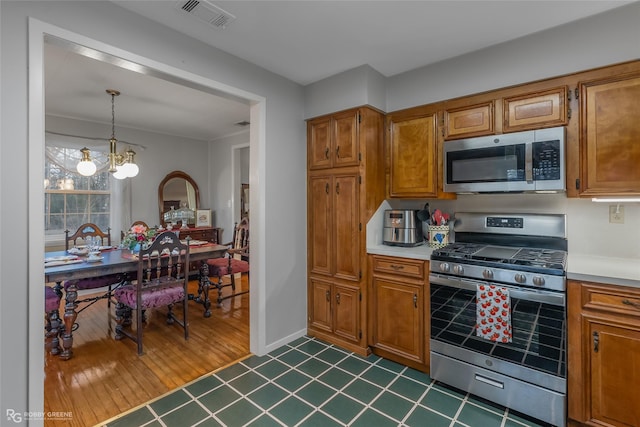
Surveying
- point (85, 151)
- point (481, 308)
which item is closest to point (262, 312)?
point (481, 308)

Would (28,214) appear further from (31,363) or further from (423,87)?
(423,87)

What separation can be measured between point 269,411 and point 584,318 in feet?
6.44

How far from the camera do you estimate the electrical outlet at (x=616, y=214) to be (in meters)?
2.09

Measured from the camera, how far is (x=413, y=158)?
108 inches

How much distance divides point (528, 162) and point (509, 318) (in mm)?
1075

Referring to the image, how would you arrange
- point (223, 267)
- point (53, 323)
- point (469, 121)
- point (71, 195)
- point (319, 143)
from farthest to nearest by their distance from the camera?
point (71, 195) < point (223, 267) < point (319, 143) < point (53, 323) < point (469, 121)

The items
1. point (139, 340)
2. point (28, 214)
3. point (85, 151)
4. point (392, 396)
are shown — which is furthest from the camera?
point (85, 151)

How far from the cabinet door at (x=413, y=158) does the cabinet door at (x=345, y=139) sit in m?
0.40

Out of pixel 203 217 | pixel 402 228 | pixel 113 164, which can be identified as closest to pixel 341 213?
pixel 402 228

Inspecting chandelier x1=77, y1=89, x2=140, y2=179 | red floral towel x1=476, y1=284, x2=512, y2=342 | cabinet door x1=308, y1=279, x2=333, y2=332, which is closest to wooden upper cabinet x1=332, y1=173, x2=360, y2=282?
cabinet door x1=308, y1=279, x2=333, y2=332

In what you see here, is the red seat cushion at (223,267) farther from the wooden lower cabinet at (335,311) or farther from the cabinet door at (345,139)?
the cabinet door at (345,139)

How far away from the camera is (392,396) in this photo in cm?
212

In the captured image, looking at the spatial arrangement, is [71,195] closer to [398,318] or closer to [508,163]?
[398,318]

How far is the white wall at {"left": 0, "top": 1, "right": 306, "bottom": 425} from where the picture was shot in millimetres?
1479
